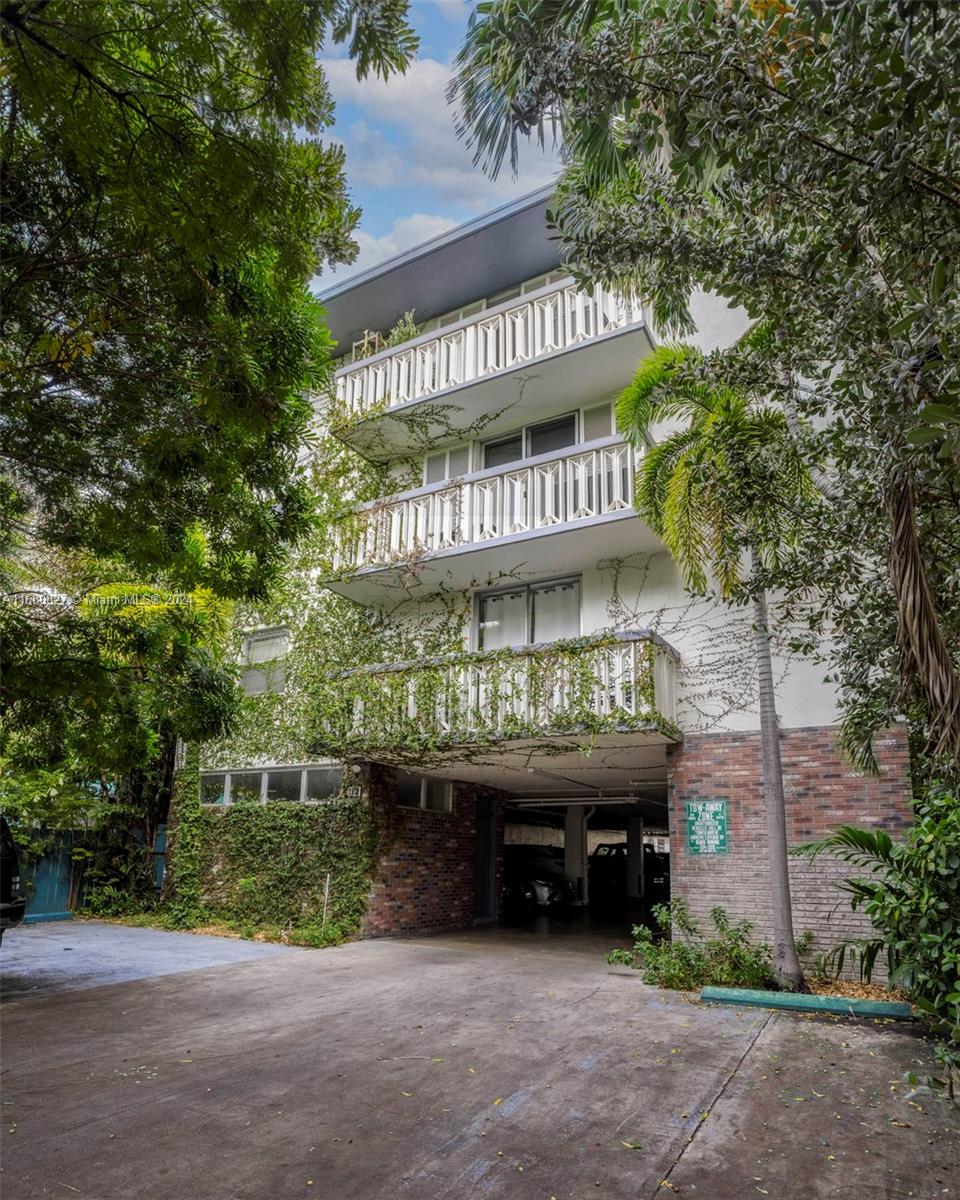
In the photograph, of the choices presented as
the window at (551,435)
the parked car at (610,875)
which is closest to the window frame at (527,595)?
the window at (551,435)

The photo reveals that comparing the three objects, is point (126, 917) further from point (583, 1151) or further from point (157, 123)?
point (157, 123)

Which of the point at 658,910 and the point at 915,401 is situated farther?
the point at 658,910

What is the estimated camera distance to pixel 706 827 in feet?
32.4

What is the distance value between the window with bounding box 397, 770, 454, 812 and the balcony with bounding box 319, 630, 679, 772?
1366mm

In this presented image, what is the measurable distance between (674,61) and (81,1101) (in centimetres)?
649

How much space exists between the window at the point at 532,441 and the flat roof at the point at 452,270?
306 cm

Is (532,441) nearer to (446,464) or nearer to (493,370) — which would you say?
(493,370)

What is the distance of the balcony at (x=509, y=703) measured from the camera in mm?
9797

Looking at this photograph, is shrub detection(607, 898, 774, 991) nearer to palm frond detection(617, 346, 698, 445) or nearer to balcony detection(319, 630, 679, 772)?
balcony detection(319, 630, 679, 772)

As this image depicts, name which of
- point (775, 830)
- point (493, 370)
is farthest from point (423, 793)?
point (493, 370)

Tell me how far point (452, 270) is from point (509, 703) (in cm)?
832

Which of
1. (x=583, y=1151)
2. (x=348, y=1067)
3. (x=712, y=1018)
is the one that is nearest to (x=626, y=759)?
(x=712, y=1018)

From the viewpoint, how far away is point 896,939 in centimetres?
611

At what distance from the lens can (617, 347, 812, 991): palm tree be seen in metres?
6.34
